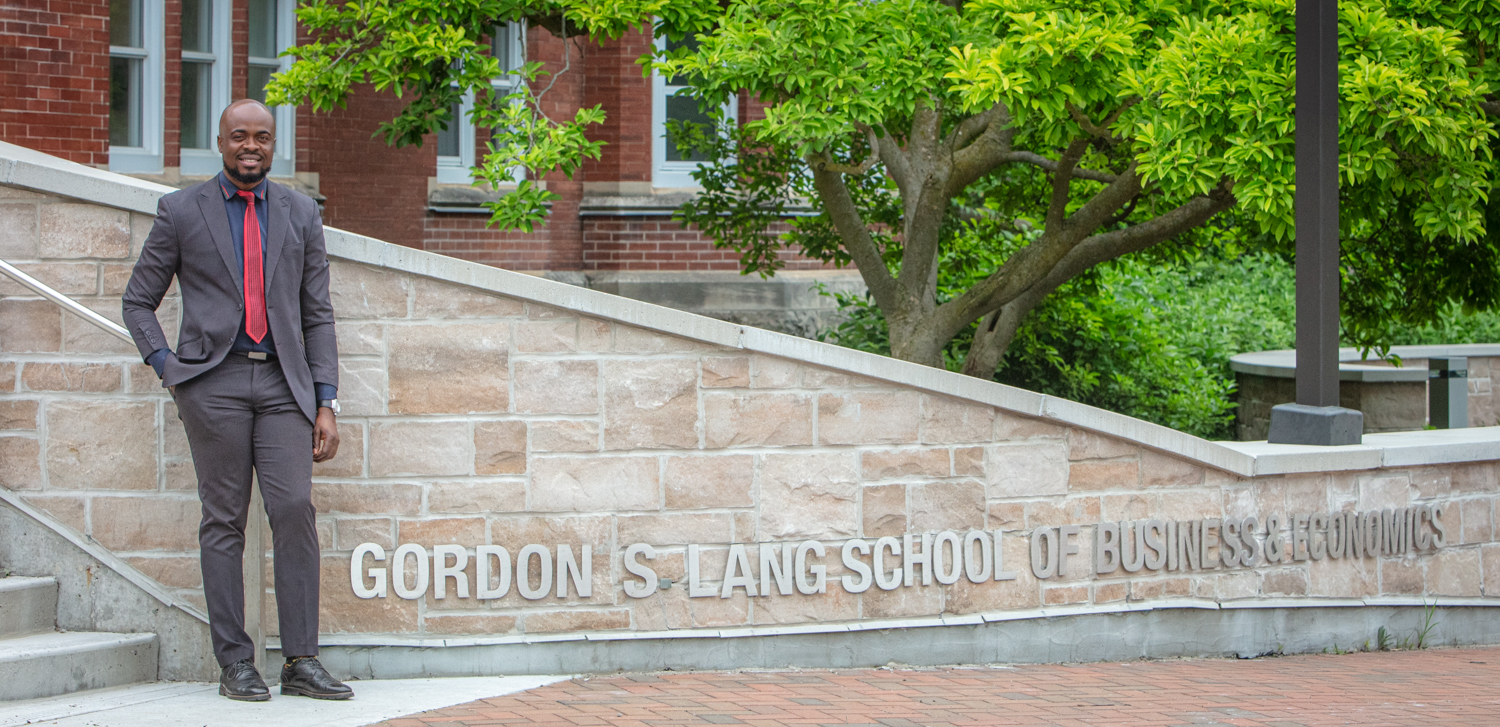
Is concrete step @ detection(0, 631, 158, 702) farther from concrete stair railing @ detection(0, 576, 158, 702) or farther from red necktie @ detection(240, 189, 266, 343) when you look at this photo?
red necktie @ detection(240, 189, 266, 343)

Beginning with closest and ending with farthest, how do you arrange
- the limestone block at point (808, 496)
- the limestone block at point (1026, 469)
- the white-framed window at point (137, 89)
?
the limestone block at point (808, 496) → the limestone block at point (1026, 469) → the white-framed window at point (137, 89)

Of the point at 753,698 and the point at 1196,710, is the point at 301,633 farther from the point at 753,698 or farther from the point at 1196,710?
the point at 1196,710

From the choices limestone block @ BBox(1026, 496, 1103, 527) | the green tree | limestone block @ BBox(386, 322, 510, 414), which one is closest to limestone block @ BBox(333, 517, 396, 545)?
limestone block @ BBox(386, 322, 510, 414)

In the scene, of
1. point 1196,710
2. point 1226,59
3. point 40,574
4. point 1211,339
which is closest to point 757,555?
point 1196,710

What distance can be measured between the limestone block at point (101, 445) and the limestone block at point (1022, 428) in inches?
126

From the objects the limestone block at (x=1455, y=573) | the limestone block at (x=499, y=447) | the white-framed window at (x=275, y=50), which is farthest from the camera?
the white-framed window at (x=275, y=50)

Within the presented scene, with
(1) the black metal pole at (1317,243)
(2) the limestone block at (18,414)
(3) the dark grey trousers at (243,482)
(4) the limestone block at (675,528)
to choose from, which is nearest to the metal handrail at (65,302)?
(2) the limestone block at (18,414)

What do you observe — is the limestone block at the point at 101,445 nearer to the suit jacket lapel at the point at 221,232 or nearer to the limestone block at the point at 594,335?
the suit jacket lapel at the point at 221,232

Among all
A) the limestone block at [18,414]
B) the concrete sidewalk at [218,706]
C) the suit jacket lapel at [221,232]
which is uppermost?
the suit jacket lapel at [221,232]

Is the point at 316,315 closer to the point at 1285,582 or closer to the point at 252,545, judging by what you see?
the point at 252,545

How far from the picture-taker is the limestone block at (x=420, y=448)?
199 inches

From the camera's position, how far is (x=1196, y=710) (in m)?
4.88

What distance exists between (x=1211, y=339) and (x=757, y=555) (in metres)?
10.0

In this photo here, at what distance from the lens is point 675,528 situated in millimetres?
5270
